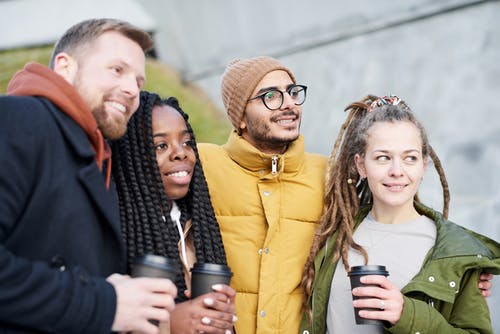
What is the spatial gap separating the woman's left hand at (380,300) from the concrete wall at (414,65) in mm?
2906

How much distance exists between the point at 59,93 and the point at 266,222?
1571 millimetres

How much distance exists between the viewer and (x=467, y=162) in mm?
5824

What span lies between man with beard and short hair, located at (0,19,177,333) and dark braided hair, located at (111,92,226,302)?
1.49ft

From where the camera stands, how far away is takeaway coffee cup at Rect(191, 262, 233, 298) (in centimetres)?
243

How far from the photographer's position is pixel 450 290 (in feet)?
9.03

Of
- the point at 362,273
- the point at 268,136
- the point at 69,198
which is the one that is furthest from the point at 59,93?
the point at 268,136

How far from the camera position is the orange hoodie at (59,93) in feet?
6.92

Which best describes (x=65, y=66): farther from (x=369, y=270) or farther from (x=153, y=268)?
(x=369, y=270)

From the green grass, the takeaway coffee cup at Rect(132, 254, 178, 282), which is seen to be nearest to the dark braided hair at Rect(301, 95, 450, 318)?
the takeaway coffee cup at Rect(132, 254, 178, 282)

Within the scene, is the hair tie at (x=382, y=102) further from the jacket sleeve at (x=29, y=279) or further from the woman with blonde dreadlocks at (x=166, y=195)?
the jacket sleeve at (x=29, y=279)

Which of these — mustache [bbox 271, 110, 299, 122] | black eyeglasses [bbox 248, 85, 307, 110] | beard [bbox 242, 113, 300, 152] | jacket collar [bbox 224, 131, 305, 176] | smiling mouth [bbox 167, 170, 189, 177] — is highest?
black eyeglasses [bbox 248, 85, 307, 110]

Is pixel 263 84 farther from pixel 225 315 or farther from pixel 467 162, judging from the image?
pixel 467 162

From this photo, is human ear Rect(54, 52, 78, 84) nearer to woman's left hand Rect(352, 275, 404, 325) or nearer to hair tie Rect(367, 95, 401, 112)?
woman's left hand Rect(352, 275, 404, 325)

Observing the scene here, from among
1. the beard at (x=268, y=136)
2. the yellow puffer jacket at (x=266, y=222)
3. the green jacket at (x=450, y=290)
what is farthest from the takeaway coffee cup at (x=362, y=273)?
the beard at (x=268, y=136)
